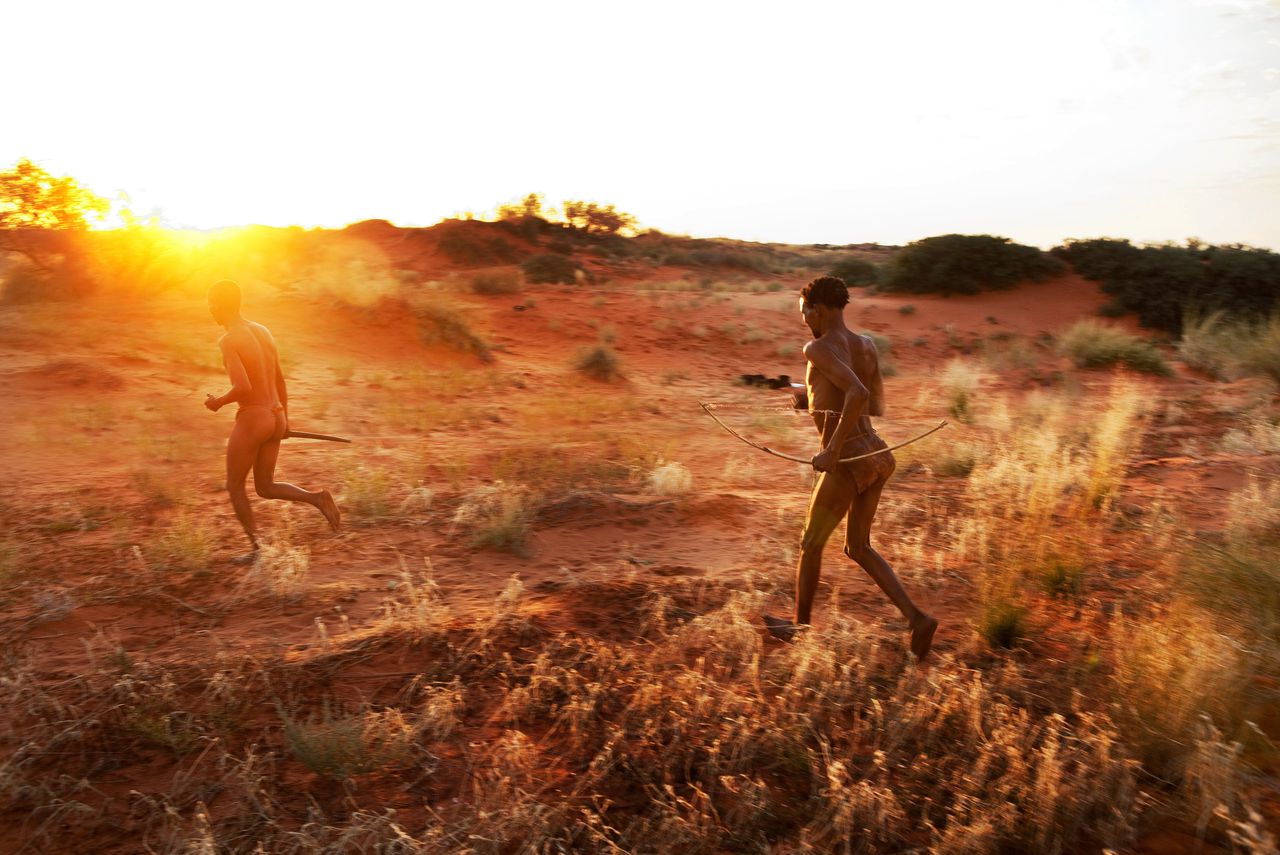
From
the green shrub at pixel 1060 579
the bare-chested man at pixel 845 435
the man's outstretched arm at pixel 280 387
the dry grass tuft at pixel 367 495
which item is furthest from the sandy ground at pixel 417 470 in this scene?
the man's outstretched arm at pixel 280 387

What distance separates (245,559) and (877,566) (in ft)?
14.8

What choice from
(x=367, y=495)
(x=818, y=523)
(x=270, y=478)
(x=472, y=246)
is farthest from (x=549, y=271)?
(x=818, y=523)

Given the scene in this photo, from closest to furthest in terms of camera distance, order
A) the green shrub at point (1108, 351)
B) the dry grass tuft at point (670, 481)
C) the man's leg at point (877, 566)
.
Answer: the man's leg at point (877, 566)
the dry grass tuft at point (670, 481)
the green shrub at point (1108, 351)

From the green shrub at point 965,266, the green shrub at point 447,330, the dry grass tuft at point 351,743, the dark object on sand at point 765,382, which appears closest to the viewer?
the dry grass tuft at point 351,743

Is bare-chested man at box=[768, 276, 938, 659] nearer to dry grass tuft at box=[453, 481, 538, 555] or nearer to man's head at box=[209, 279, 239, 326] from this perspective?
dry grass tuft at box=[453, 481, 538, 555]

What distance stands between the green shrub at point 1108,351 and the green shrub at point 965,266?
1013 cm

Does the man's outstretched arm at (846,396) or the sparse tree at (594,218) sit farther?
the sparse tree at (594,218)

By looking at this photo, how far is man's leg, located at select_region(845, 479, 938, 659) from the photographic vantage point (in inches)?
162

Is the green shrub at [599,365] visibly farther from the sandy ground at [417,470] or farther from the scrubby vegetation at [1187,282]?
the scrubby vegetation at [1187,282]

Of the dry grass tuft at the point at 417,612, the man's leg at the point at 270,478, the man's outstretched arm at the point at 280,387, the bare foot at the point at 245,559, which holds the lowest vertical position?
the bare foot at the point at 245,559

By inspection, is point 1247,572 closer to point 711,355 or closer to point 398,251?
point 711,355

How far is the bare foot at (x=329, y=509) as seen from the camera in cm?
627

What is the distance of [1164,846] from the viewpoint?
114 inches

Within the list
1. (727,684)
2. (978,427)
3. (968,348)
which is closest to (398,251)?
(968,348)
